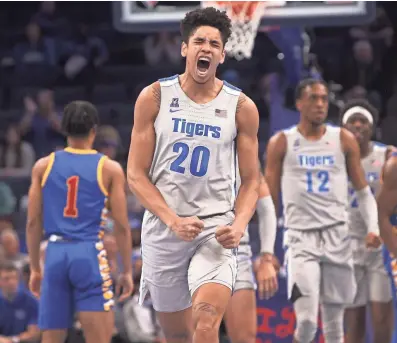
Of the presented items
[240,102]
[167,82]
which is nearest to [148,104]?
[167,82]

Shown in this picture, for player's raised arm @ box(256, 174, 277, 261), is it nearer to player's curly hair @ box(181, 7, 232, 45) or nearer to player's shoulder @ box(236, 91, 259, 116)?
player's shoulder @ box(236, 91, 259, 116)

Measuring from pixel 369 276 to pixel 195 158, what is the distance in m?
3.42

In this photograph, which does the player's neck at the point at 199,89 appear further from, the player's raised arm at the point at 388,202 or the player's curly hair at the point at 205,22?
the player's raised arm at the point at 388,202

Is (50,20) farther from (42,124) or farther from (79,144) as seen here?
(79,144)

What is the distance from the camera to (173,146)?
567 cm

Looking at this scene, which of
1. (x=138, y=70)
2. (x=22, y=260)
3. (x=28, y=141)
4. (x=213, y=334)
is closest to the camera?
(x=213, y=334)

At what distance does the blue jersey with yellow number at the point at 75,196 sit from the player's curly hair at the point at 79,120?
0.16 m

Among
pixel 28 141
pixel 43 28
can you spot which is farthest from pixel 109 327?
pixel 43 28

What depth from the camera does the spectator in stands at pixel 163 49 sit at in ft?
51.7

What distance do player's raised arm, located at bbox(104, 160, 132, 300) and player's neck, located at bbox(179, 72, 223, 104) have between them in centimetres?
153

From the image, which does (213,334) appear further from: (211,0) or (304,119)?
(211,0)

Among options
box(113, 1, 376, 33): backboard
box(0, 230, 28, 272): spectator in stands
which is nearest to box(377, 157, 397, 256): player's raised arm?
box(113, 1, 376, 33): backboard

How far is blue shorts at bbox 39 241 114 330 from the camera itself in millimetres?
7070

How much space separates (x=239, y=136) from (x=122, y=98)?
10122 millimetres
